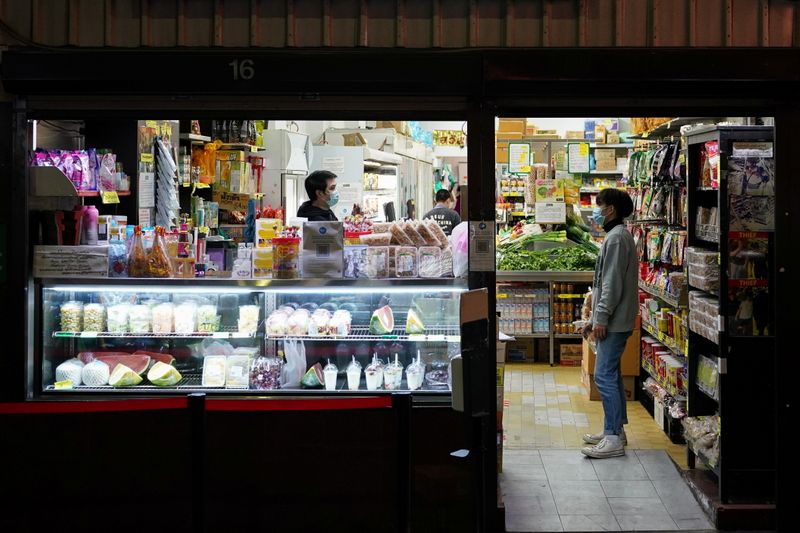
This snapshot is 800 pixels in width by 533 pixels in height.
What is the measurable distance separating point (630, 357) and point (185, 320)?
4.82 meters

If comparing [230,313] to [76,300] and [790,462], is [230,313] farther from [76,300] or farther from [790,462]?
[790,462]

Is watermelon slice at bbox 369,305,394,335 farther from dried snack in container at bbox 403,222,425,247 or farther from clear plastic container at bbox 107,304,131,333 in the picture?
clear plastic container at bbox 107,304,131,333

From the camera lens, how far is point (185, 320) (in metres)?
5.49

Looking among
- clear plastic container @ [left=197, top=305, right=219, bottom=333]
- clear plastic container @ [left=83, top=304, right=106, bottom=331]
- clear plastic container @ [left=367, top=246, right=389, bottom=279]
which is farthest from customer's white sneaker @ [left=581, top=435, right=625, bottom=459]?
clear plastic container @ [left=83, top=304, right=106, bottom=331]

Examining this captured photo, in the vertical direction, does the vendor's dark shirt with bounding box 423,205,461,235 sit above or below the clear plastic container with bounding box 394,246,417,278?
above

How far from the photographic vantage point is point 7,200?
5.14 m

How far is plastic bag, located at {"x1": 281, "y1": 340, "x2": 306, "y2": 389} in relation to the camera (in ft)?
18.0

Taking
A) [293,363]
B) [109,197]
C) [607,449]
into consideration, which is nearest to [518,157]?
[607,449]

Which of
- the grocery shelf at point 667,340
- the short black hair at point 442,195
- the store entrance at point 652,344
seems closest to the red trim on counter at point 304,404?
the store entrance at point 652,344

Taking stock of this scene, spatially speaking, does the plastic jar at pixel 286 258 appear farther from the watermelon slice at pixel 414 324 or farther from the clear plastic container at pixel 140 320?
the clear plastic container at pixel 140 320

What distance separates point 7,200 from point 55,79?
737 mm

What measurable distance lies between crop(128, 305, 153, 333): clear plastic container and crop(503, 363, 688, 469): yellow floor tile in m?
3.14

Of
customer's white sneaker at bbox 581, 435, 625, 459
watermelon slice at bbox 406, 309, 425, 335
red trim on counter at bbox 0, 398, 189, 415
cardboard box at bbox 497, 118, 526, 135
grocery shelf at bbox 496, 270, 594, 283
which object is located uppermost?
cardboard box at bbox 497, 118, 526, 135

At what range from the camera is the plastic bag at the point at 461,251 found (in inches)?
206
